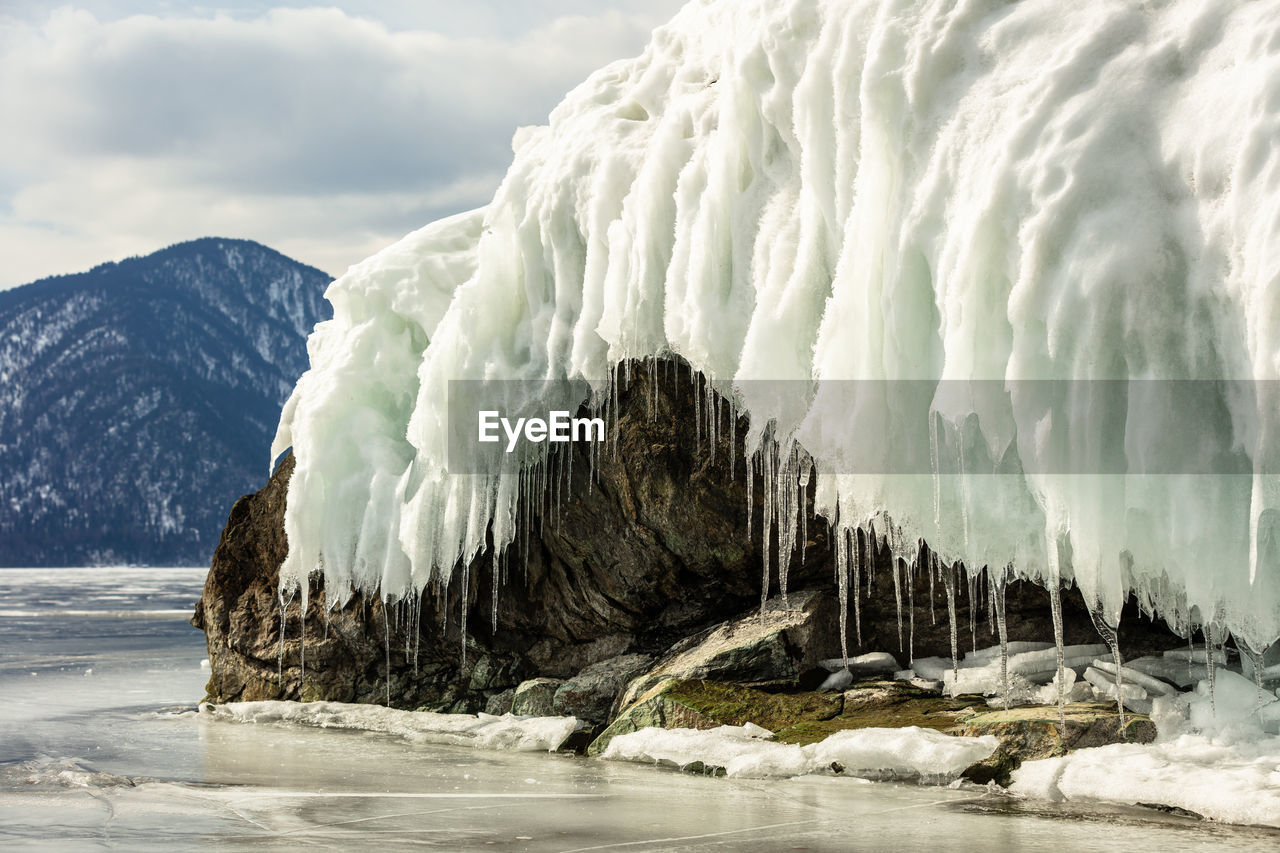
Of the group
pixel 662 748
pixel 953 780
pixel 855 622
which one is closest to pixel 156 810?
pixel 662 748

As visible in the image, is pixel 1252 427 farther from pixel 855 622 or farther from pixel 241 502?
pixel 241 502

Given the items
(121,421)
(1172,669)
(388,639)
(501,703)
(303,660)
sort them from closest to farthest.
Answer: (1172,669) < (501,703) < (388,639) < (303,660) < (121,421)

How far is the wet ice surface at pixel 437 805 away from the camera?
4340mm

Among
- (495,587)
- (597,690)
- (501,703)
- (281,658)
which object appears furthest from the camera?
(281,658)

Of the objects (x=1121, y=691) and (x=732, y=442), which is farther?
(x=732, y=442)

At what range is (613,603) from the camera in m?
8.63

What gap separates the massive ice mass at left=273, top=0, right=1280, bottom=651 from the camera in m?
4.88

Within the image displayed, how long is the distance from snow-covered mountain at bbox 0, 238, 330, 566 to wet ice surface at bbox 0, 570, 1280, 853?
11995 cm

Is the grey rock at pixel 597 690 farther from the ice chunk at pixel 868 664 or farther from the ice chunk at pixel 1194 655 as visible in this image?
the ice chunk at pixel 1194 655

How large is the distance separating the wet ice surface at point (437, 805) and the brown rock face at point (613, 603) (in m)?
1.07

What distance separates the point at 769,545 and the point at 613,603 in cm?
149

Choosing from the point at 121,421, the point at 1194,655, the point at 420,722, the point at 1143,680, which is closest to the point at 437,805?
the point at 420,722

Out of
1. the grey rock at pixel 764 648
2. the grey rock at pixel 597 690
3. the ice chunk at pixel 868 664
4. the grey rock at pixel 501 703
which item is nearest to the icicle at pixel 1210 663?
the ice chunk at pixel 868 664

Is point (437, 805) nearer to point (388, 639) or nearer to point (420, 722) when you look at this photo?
point (420, 722)
